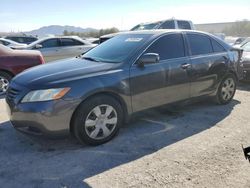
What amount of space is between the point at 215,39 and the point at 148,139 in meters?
2.77

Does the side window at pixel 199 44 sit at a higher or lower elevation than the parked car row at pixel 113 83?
higher

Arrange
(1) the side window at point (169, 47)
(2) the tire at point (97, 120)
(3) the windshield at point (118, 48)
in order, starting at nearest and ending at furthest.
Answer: (2) the tire at point (97, 120), (3) the windshield at point (118, 48), (1) the side window at point (169, 47)

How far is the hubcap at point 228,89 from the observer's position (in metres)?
6.27

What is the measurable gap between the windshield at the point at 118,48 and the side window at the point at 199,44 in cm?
96

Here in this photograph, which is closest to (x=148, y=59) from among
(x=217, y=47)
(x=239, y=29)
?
(x=217, y=47)

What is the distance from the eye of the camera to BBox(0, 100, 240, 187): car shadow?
3.53 meters

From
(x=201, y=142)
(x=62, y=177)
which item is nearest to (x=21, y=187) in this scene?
(x=62, y=177)

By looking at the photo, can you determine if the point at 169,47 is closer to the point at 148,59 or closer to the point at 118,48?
the point at 148,59

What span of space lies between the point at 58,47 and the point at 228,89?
7.93m

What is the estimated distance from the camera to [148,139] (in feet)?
15.0

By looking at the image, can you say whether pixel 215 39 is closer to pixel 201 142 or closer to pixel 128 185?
pixel 201 142

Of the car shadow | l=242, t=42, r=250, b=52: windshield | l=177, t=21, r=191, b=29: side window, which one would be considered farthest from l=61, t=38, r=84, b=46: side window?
the car shadow

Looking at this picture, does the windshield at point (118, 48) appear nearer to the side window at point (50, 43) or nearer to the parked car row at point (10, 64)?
the parked car row at point (10, 64)

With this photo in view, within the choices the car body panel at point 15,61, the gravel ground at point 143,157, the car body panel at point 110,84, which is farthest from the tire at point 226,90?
the car body panel at point 15,61
